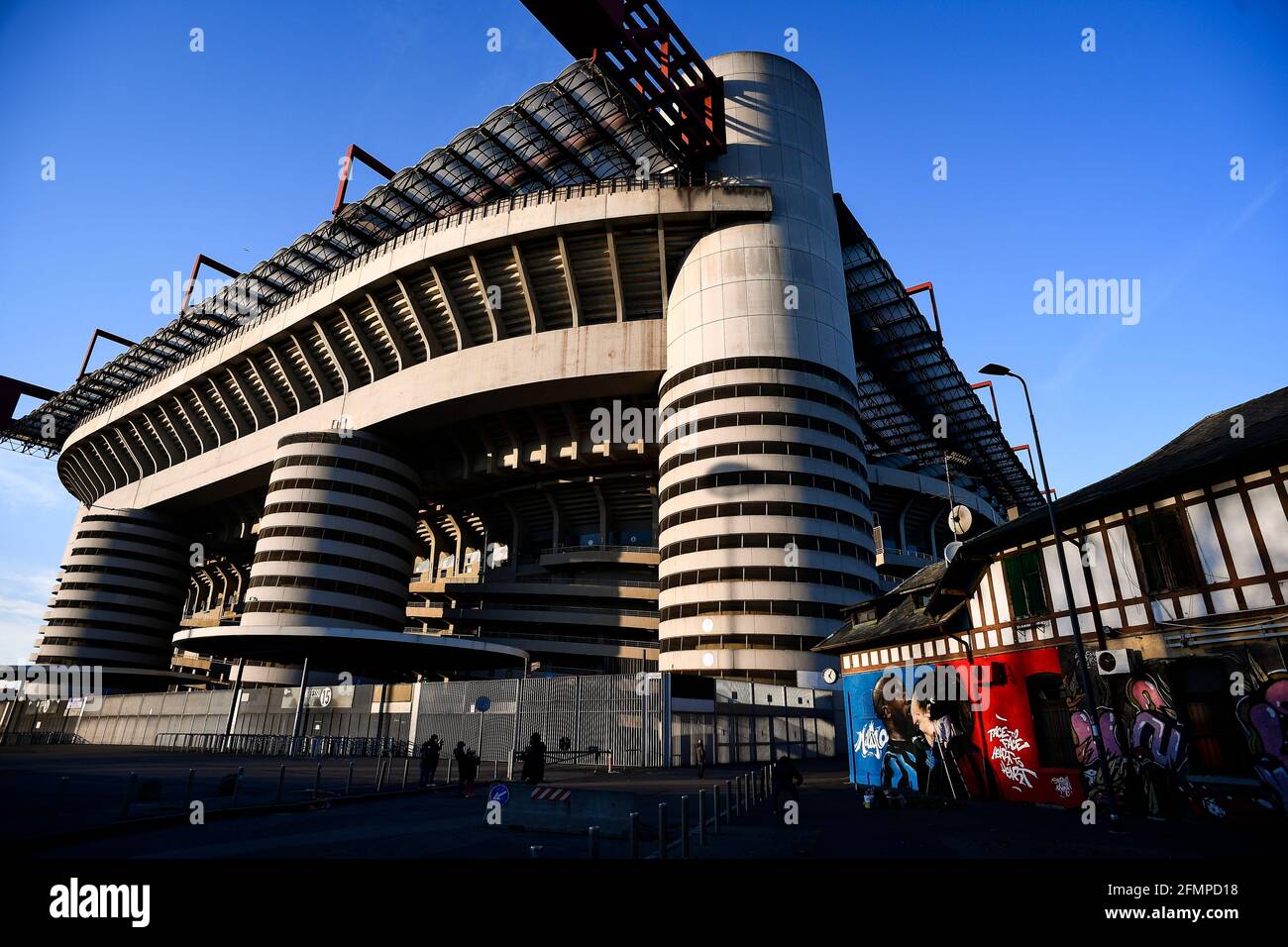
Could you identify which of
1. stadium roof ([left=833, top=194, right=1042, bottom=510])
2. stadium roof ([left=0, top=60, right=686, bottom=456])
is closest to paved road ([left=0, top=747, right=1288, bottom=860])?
stadium roof ([left=0, top=60, right=686, bottom=456])

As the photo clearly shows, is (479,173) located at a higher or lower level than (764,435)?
higher

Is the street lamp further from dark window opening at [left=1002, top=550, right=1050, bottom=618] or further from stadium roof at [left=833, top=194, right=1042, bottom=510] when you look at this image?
stadium roof at [left=833, top=194, right=1042, bottom=510]

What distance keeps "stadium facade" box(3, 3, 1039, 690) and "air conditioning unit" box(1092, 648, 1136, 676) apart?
89.3 ft

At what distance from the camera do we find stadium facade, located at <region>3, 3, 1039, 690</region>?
44.8 meters

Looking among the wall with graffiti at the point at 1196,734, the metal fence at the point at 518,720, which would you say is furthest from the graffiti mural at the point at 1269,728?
the metal fence at the point at 518,720

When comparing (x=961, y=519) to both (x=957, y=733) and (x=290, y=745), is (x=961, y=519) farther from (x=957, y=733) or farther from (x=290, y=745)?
(x=290, y=745)

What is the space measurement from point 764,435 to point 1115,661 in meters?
32.2

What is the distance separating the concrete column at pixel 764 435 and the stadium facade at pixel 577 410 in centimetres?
21

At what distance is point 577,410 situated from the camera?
59.1 metres

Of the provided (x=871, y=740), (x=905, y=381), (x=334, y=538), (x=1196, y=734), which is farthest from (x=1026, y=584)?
(x=905, y=381)

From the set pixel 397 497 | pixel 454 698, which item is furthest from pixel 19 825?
Answer: pixel 397 497

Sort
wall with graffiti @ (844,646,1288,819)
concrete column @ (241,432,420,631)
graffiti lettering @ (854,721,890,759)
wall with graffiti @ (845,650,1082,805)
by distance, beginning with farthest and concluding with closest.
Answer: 1. concrete column @ (241,432,420,631)
2. graffiti lettering @ (854,721,890,759)
3. wall with graffiti @ (845,650,1082,805)
4. wall with graffiti @ (844,646,1288,819)

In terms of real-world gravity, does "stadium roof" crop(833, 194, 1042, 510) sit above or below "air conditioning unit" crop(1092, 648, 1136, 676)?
above
